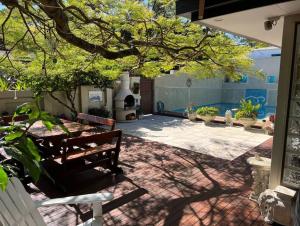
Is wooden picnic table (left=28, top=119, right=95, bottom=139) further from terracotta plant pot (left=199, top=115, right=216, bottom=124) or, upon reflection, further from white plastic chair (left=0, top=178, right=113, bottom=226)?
terracotta plant pot (left=199, top=115, right=216, bottom=124)

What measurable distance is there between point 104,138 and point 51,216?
1.40 m

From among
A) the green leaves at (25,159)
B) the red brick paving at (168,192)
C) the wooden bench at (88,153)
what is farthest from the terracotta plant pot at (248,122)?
the green leaves at (25,159)

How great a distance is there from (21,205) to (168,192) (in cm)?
241

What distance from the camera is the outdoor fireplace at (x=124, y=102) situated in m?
10.7

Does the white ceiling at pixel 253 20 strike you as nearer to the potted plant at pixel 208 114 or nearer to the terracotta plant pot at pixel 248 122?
the terracotta plant pot at pixel 248 122

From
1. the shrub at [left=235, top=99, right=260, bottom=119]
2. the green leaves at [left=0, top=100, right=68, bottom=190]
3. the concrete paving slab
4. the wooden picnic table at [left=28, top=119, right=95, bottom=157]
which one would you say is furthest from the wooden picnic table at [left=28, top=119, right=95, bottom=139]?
the shrub at [left=235, top=99, right=260, bottom=119]

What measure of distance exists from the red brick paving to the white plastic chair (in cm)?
99

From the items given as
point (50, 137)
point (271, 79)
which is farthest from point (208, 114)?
point (271, 79)

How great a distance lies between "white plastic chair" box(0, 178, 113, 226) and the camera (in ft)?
5.91

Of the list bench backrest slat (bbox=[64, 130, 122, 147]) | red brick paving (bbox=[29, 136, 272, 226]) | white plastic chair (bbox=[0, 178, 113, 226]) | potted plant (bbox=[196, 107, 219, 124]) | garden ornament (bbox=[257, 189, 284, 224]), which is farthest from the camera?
potted plant (bbox=[196, 107, 219, 124])

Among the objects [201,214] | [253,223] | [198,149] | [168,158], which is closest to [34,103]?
[201,214]

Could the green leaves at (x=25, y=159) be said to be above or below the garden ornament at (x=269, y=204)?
above

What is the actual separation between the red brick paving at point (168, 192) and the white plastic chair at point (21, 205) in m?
0.99

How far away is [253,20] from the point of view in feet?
9.80
